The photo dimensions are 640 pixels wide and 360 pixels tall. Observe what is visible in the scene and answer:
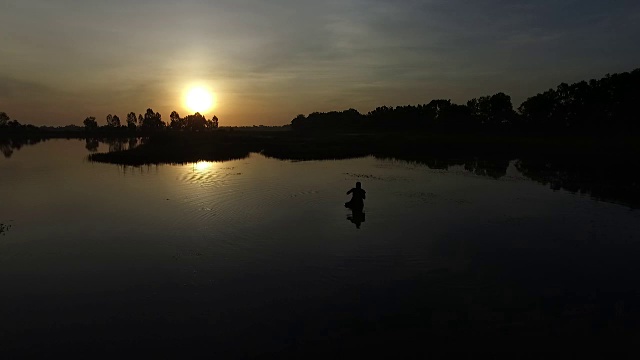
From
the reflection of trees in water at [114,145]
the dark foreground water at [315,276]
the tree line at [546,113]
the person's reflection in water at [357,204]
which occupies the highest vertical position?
the tree line at [546,113]

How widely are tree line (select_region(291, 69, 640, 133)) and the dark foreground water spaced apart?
74.1 meters

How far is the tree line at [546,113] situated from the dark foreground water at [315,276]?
243 feet

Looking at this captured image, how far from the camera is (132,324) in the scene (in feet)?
35.0

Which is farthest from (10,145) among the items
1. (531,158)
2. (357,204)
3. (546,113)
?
(546,113)

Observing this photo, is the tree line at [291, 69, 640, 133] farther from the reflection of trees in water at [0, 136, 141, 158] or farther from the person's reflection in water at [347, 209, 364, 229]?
the reflection of trees in water at [0, 136, 141, 158]

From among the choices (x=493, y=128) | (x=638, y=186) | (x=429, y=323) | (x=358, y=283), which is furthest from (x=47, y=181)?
(x=493, y=128)

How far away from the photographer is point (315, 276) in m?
13.9

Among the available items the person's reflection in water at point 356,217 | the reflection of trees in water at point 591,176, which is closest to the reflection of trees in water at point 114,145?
the person's reflection in water at point 356,217

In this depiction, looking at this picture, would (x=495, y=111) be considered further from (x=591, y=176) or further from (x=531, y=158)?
(x=591, y=176)

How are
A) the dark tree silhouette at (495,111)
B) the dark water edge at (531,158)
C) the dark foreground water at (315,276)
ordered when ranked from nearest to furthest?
the dark foreground water at (315,276) → the dark water edge at (531,158) → the dark tree silhouette at (495,111)

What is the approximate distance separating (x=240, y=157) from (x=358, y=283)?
5137cm

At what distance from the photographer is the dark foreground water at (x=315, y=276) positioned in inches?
392

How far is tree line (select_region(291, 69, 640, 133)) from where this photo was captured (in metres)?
81.1

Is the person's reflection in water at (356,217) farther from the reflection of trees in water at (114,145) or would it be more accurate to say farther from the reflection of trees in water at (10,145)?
the reflection of trees in water at (114,145)
